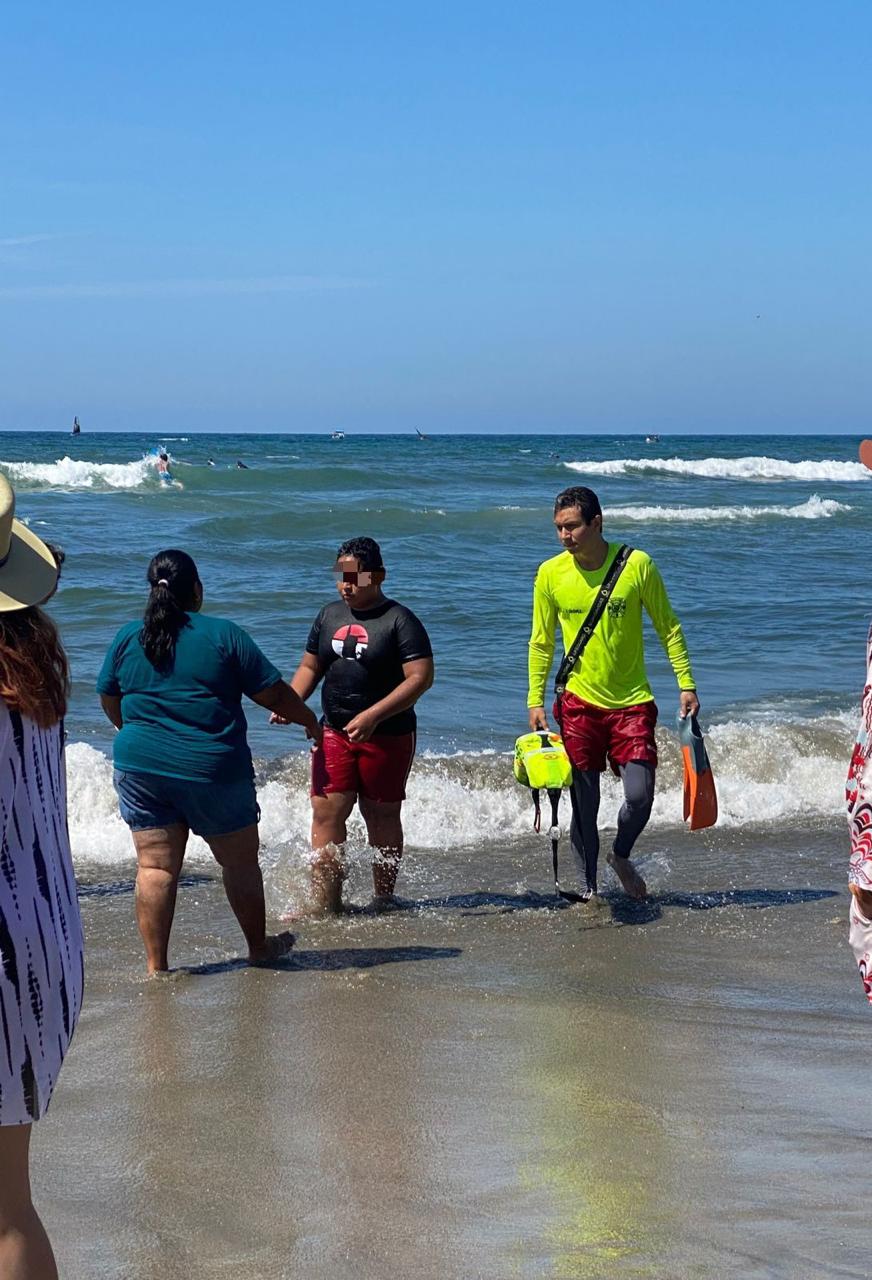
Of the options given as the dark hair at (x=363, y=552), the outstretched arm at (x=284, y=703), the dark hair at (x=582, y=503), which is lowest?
the outstretched arm at (x=284, y=703)

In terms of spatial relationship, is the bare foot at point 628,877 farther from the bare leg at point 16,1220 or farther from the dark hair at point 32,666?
the dark hair at point 32,666

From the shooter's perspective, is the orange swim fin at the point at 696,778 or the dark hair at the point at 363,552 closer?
the dark hair at the point at 363,552

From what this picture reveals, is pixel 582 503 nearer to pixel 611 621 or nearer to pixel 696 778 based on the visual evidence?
pixel 611 621

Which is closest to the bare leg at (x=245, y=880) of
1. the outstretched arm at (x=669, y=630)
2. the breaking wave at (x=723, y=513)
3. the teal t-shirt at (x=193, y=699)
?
the teal t-shirt at (x=193, y=699)

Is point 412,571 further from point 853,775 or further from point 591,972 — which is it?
point 853,775

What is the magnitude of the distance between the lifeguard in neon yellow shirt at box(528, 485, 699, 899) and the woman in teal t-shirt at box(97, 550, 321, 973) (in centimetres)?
150

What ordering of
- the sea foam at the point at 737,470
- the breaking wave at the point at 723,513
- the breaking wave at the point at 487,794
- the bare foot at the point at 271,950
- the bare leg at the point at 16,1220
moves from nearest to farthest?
the bare leg at the point at 16,1220, the bare foot at the point at 271,950, the breaking wave at the point at 487,794, the breaking wave at the point at 723,513, the sea foam at the point at 737,470

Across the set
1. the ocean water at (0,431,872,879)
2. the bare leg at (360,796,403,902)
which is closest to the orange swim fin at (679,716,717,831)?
the bare leg at (360,796,403,902)

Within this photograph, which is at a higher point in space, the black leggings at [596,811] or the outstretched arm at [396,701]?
the outstretched arm at [396,701]

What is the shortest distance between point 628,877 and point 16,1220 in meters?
4.59

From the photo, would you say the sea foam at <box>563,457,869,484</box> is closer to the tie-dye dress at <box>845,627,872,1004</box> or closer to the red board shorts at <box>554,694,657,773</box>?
the red board shorts at <box>554,694,657,773</box>

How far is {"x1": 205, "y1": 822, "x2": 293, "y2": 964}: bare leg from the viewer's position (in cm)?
584

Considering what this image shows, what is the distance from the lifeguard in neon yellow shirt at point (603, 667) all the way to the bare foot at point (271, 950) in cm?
151

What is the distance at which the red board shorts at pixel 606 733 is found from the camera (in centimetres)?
669
